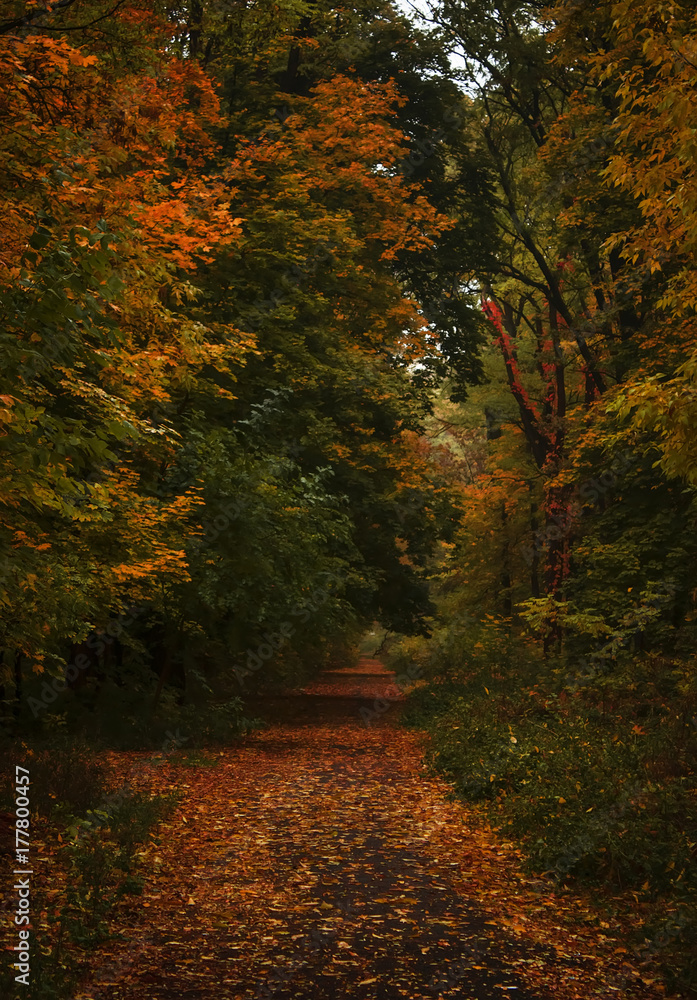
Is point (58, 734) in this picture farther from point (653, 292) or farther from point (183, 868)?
point (653, 292)

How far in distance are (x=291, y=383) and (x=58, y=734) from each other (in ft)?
31.1

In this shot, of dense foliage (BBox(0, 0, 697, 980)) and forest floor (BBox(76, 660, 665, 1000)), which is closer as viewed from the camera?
forest floor (BBox(76, 660, 665, 1000))

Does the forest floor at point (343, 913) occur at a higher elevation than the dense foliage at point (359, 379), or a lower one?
lower

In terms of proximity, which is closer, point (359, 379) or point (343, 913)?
point (343, 913)

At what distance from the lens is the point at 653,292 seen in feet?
52.9

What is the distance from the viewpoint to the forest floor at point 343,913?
5.48 m

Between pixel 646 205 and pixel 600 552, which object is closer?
pixel 646 205

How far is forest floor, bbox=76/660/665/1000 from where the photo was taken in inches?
216

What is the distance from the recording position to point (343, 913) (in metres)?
6.79

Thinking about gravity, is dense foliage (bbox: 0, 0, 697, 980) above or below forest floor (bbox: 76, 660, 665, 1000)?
above

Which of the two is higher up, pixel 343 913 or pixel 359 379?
pixel 359 379

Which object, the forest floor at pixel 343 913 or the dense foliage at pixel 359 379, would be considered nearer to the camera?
the forest floor at pixel 343 913

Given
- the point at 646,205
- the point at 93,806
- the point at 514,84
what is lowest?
the point at 93,806

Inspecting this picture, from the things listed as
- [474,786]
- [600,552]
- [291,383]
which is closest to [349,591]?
[291,383]
